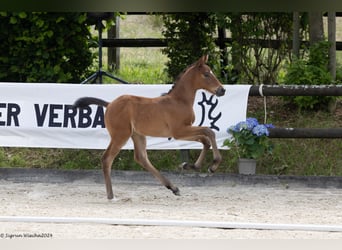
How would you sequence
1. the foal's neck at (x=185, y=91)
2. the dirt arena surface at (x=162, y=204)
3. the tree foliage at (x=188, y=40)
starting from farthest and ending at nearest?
the tree foliage at (x=188, y=40), the foal's neck at (x=185, y=91), the dirt arena surface at (x=162, y=204)

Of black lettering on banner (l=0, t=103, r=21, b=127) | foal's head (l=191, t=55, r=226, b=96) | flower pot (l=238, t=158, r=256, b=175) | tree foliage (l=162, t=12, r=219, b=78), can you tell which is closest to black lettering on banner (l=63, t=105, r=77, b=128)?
black lettering on banner (l=0, t=103, r=21, b=127)

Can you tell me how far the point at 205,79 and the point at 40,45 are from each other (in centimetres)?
352

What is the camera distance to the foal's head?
7129 mm

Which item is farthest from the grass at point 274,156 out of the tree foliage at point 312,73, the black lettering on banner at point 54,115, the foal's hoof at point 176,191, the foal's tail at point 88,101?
the foal's tail at point 88,101

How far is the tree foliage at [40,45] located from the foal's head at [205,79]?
9.93ft

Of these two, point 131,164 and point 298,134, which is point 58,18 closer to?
point 131,164

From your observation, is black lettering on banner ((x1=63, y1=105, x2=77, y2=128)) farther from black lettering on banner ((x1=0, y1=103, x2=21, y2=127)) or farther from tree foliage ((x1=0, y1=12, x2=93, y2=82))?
tree foliage ((x1=0, y1=12, x2=93, y2=82))

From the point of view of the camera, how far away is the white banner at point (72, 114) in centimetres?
839

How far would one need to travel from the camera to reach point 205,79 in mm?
7199

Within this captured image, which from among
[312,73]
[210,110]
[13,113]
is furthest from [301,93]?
[13,113]

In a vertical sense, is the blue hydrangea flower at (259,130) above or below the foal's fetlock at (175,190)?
above

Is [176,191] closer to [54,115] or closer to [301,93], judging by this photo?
[54,115]

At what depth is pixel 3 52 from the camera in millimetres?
10164

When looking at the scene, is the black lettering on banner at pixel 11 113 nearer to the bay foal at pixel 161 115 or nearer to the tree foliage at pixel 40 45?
the bay foal at pixel 161 115
